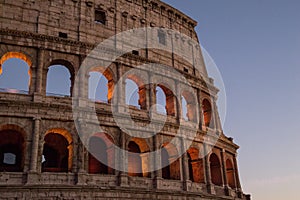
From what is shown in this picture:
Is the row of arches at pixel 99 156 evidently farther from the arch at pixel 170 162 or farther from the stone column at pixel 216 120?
the stone column at pixel 216 120

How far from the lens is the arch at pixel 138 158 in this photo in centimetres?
1885

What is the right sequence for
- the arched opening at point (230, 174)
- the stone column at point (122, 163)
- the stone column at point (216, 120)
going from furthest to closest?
1. the stone column at point (216, 120)
2. the arched opening at point (230, 174)
3. the stone column at point (122, 163)

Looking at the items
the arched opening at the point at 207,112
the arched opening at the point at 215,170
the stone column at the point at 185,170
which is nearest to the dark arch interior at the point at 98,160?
the stone column at the point at 185,170

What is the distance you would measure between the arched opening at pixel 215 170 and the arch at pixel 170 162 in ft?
11.5

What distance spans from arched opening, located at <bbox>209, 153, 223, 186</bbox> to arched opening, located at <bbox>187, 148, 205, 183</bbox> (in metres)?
1.73

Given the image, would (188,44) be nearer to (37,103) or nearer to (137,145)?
(137,145)

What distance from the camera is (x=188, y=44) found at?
979 inches

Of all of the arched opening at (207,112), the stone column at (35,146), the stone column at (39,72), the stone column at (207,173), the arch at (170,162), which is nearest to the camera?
the stone column at (35,146)

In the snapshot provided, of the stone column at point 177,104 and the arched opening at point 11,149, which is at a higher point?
the stone column at point 177,104

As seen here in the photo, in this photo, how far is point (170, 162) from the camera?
65.8ft

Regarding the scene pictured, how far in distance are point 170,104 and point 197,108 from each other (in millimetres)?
1970

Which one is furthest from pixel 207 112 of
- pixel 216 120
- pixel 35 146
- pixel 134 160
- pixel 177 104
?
pixel 35 146

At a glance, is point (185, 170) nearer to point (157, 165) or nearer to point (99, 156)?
point (157, 165)

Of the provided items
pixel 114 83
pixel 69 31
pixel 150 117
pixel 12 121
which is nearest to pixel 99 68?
pixel 114 83
